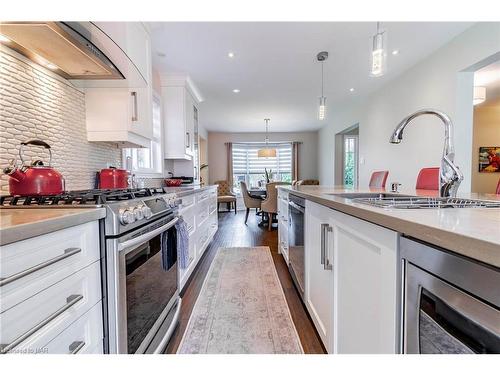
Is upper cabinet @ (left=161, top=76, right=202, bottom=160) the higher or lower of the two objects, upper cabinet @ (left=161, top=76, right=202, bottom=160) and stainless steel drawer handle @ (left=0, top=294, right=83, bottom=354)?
the higher

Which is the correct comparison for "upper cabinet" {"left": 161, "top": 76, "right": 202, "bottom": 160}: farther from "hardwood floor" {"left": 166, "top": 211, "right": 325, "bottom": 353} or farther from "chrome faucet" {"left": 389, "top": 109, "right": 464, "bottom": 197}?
"chrome faucet" {"left": 389, "top": 109, "right": 464, "bottom": 197}

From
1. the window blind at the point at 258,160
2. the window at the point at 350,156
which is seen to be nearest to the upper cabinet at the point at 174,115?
the window blind at the point at 258,160

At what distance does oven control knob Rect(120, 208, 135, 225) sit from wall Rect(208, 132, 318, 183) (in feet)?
23.0

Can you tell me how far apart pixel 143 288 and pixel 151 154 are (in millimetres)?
2427

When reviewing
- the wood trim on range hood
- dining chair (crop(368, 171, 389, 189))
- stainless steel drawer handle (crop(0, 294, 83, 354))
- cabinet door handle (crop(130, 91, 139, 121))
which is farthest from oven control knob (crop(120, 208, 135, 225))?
dining chair (crop(368, 171, 389, 189))

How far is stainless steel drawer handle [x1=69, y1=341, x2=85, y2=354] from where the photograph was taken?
2.43 ft

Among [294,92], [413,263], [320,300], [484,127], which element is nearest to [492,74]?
[484,127]

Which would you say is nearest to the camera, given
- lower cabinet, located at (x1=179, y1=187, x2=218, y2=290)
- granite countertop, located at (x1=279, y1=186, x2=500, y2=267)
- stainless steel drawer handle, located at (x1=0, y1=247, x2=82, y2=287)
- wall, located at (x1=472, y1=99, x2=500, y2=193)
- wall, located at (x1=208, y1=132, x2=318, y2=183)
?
granite countertop, located at (x1=279, y1=186, x2=500, y2=267)

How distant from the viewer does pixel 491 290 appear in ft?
1.31

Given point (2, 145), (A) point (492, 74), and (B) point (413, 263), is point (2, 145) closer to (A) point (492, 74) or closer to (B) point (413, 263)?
(B) point (413, 263)

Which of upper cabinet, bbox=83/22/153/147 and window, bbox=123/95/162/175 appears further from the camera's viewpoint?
window, bbox=123/95/162/175

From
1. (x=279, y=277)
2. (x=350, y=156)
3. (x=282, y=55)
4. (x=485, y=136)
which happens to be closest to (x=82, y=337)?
(x=279, y=277)

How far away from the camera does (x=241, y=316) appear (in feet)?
5.60

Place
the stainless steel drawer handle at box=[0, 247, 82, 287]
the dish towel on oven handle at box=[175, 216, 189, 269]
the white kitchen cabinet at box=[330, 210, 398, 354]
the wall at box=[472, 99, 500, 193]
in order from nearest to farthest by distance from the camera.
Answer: the stainless steel drawer handle at box=[0, 247, 82, 287] < the white kitchen cabinet at box=[330, 210, 398, 354] < the dish towel on oven handle at box=[175, 216, 189, 269] < the wall at box=[472, 99, 500, 193]
